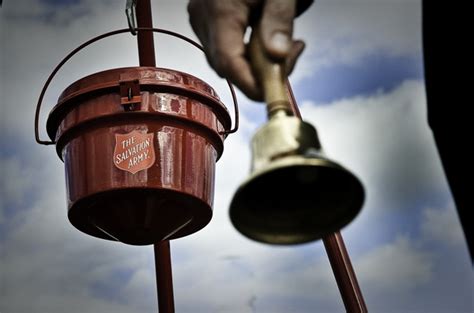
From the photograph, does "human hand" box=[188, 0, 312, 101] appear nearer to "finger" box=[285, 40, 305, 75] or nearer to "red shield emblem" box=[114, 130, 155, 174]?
"finger" box=[285, 40, 305, 75]

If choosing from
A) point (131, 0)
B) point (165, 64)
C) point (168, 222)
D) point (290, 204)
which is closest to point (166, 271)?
point (168, 222)

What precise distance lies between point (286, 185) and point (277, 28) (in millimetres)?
169

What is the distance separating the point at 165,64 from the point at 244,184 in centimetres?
271

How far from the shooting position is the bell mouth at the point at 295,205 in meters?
0.74

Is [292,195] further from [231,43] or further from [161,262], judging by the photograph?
[161,262]

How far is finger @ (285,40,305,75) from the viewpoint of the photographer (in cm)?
72

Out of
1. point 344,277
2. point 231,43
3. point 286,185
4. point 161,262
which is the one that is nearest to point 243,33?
point 231,43

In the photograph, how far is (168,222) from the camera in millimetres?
1985

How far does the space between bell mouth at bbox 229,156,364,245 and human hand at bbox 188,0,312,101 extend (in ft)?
0.32

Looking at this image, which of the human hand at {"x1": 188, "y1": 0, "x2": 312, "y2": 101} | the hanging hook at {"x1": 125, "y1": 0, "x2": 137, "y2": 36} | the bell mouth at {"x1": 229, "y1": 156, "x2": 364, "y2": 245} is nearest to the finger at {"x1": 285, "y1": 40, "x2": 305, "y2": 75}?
the human hand at {"x1": 188, "y1": 0, "x2": 312, "y2": 101}

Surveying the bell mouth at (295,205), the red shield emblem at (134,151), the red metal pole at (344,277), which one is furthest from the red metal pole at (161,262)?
the bell mouth at (295,205)

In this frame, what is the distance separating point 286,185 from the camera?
0.76 m

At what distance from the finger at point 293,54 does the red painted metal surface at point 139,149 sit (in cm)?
109

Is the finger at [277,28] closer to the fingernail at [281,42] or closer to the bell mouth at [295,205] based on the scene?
the fingernail at [281,42]
